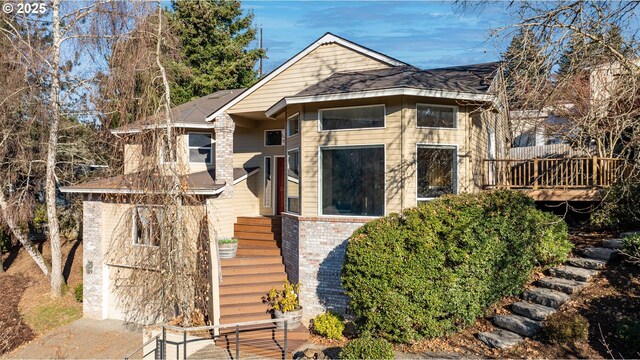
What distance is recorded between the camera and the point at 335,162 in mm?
10445

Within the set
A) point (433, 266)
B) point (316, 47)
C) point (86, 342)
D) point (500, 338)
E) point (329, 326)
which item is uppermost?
point (316, 47)

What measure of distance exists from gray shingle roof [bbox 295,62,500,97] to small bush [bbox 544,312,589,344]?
16.4 feet

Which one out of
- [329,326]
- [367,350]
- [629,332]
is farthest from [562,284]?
[329,326]

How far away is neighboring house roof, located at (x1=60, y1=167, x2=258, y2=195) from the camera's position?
1126 cm

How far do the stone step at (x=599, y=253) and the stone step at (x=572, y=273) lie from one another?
0.59 meters

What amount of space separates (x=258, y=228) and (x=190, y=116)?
491 cm

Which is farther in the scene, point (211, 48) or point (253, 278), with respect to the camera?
point (211, 48)

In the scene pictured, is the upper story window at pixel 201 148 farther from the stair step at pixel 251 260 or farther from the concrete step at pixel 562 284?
the concrete step at pixel 562 284

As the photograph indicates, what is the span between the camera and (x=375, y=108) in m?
10.1

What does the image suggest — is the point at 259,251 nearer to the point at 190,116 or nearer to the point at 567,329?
the point at 190,116

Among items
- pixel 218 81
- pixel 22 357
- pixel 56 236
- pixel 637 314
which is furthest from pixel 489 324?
pixel 218 81

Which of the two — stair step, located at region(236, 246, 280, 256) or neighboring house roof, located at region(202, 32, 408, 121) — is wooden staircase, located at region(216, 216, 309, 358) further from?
neighboring house roof, located at region(202, 32, 408, 121)

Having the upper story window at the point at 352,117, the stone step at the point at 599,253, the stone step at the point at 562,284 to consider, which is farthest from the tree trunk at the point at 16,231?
the stone step at the point at 599,253

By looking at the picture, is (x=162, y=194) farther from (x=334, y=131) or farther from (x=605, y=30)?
(x=605, y=30)
